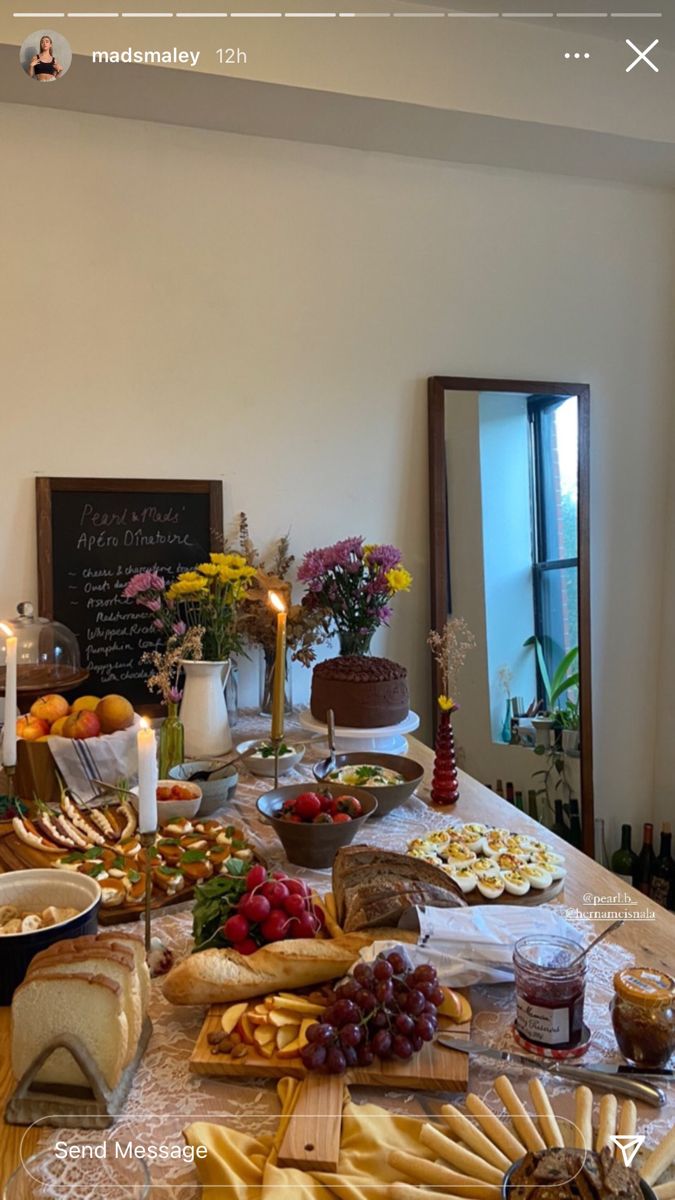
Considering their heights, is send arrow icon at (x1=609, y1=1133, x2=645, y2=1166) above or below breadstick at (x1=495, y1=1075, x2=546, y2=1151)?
below

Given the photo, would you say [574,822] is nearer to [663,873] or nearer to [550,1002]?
[663,873]

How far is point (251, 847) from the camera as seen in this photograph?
4.41ft

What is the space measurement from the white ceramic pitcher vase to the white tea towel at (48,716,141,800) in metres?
0.29

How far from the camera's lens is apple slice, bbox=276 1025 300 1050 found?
85 cm

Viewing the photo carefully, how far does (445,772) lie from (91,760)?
70cm

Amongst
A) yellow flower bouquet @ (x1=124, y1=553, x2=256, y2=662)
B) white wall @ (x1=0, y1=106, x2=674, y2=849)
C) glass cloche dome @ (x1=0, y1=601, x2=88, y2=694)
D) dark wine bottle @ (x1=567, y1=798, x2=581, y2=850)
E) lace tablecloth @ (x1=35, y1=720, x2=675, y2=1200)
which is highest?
white wall @ (x1=0, y1=106, x2=674, y2=849)

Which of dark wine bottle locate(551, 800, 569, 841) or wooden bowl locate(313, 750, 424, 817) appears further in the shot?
dark wine bottle locate(551, 800, 569, 841)

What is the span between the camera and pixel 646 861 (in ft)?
9.52

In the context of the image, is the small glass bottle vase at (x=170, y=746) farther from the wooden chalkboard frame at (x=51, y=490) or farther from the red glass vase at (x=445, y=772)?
the wooden chalkboard frame at (x=51, y=490)

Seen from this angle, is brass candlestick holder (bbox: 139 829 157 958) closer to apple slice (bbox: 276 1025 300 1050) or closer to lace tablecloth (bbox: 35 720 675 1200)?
lace tablecloth (bbox: 35 720 675 1200)

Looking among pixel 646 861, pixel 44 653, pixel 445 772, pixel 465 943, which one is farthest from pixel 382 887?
pixel 646 861

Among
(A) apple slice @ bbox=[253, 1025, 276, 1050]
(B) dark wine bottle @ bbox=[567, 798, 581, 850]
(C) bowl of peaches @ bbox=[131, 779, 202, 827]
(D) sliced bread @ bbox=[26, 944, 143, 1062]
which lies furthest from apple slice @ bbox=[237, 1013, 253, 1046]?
(B) dark wine bottle @ bbox=[567, 798, 581, 850]

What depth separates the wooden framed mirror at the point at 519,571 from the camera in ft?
8.58

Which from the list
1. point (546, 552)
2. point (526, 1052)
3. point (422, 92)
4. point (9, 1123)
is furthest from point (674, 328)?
point (9, 1123)
